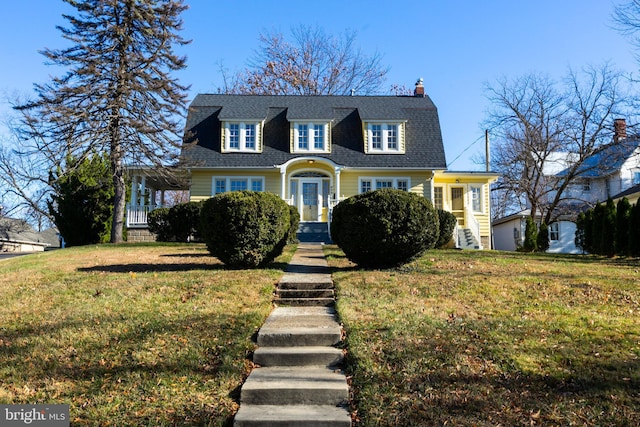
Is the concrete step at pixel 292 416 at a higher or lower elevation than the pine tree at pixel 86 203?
lower

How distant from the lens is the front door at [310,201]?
2197 centimetres

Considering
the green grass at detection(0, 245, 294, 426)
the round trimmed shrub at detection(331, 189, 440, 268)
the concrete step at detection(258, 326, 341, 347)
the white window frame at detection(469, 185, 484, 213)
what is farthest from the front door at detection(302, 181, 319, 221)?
the concrete step at detection(258, 326, 341, 347)

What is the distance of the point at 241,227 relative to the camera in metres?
9.18

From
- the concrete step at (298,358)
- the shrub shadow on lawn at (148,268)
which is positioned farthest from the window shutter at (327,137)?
the concrete step at (298,358)

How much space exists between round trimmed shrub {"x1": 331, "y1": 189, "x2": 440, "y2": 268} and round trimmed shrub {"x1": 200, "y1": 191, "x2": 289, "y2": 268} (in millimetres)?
1429

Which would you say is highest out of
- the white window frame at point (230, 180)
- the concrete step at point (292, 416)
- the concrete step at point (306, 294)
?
the white window frame at point (230, 180)

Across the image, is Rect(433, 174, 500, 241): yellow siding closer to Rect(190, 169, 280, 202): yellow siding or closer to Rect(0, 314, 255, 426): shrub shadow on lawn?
Rect(190, 169, 280, 202): yellow siding

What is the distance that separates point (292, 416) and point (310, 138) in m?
18.6

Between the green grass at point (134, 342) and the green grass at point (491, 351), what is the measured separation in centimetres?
138

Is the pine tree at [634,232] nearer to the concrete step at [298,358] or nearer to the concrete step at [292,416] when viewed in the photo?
the concrete step at [298,358]

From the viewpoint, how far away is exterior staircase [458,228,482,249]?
20.8m

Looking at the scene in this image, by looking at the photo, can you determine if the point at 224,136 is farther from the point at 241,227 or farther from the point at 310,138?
the point at 241,227

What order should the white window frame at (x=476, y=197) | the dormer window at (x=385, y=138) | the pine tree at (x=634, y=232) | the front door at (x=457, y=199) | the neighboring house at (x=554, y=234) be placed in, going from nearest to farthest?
the pine tree at (x=634, y=232) < the dormer window at (x=385, y=138) < the white window frame at (x=476, y=197) < the front door at (x=457, y=199) < the neighboring house at (x=554, y=234)

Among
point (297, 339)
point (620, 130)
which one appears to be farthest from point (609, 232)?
point (297, 339)
